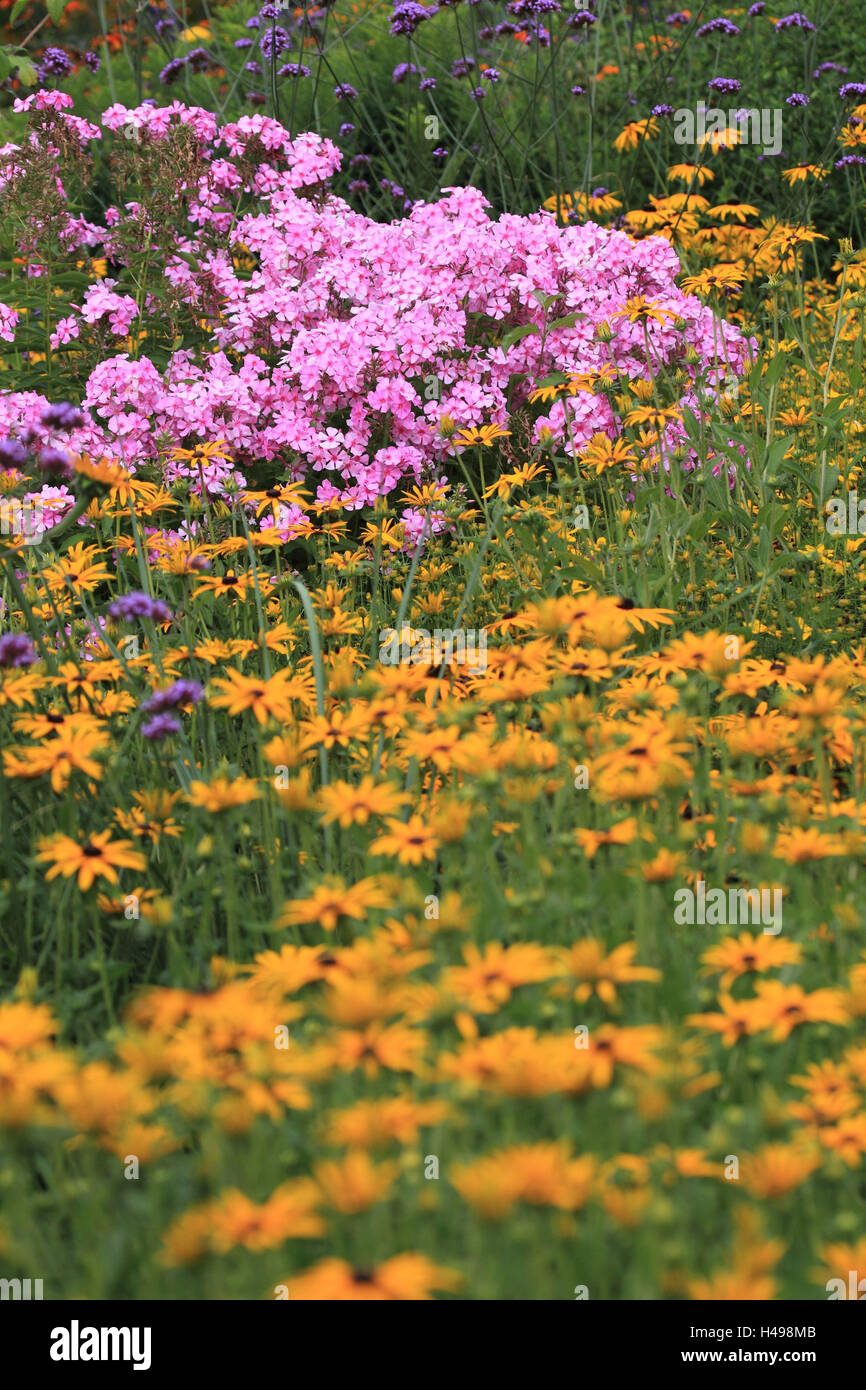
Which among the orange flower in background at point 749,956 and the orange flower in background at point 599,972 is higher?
the orange flower in background at point 599,972

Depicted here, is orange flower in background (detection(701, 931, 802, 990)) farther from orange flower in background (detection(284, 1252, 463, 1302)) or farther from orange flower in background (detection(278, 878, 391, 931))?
orange flower in background (detection(284, 1252, 463, 1302))

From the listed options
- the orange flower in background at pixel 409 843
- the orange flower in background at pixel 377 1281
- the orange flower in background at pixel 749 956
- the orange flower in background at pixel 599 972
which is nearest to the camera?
the orange flower in background at pixel 377 1281

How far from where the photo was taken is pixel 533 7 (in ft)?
18.2

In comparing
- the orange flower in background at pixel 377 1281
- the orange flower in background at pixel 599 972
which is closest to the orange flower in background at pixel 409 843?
the orange flower in background at pixel 599 972

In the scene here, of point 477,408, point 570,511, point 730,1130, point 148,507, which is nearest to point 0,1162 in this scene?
point 730,1130

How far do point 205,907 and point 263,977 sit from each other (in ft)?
1.22

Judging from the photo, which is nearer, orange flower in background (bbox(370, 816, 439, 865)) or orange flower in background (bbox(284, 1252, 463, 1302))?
orange flower in background (bbox(284, 1252, 463, 1302))

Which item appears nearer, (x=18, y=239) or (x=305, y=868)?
(x=305, y=868)

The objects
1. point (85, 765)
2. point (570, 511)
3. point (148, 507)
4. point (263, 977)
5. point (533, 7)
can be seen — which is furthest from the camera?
point (533, 7)

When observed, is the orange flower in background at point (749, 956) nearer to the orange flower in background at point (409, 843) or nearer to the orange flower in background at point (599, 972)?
the orange flower in background at point (599, 972)

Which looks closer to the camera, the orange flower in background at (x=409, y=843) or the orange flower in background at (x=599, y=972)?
the orange flower in background at (x=599, y=972)

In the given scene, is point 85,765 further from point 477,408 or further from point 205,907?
point 477,408

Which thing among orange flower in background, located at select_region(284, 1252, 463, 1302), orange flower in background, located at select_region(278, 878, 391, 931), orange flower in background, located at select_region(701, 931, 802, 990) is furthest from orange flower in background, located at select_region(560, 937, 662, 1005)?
orange flower in background, located at select_region(284, 1252, 463, 1302)

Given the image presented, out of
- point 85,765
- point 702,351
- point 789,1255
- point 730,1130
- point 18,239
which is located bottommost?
point 789,1255
